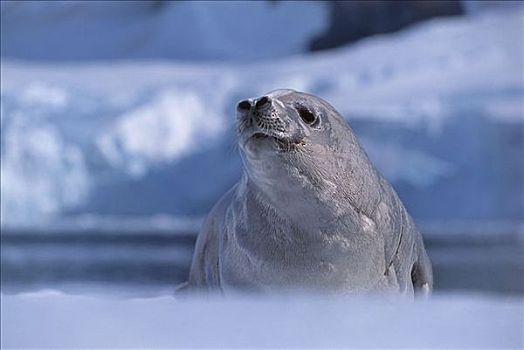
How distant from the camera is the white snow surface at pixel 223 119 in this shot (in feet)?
23.8

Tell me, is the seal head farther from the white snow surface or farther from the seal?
the white snow surface

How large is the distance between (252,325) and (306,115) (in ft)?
2.93

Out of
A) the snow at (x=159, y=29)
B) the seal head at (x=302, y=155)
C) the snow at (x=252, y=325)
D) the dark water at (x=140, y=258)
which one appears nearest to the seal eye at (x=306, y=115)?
the seal head at (x=302, y=155)

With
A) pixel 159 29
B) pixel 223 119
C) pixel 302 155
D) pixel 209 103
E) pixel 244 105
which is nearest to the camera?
pixel 244 105

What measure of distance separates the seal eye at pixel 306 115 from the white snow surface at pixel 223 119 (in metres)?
4.96

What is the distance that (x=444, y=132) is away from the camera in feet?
24.8

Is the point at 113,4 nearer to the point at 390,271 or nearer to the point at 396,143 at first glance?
the point at 396,143

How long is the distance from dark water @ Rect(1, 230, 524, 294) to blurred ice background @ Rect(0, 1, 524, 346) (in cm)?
4

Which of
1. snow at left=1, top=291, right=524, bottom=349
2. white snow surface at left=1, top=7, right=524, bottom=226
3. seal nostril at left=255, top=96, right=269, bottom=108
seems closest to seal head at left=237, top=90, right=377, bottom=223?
seal nostril at left=255, top=96, right=269, bottom=108

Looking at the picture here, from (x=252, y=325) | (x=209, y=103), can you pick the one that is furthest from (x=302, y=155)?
(x=209, y=103)

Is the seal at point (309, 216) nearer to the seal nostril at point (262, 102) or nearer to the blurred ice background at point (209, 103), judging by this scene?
the seal nostril at point (262, 102)

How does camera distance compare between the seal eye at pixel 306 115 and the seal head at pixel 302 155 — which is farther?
the seal eye at pixel 306 115

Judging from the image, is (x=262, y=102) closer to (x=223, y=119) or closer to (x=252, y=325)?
(x=252, y=325)

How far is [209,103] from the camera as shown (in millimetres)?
7934
